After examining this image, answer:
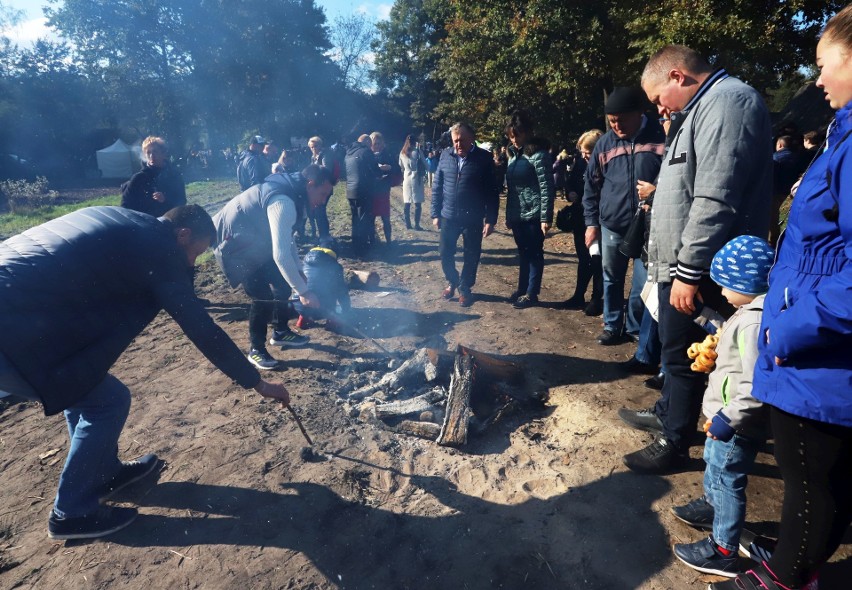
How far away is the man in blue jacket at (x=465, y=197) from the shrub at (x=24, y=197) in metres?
15.8

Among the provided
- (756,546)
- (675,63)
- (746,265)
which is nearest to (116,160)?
(675,63)

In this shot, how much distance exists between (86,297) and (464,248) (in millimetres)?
4023

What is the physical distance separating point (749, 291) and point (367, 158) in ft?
22.0

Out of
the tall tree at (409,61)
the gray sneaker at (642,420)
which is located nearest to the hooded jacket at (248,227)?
the gray sneaker at (642,420)

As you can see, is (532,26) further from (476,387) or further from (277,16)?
(277,16)

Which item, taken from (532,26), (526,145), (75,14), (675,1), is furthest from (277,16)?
(526,145)

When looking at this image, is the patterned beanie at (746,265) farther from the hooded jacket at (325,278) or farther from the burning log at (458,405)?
the hooded jacket at (325,278)

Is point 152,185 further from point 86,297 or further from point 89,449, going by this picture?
point 89,449

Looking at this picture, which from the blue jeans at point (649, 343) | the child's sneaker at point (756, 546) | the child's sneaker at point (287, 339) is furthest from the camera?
the child's sneaker at point (287, 339)

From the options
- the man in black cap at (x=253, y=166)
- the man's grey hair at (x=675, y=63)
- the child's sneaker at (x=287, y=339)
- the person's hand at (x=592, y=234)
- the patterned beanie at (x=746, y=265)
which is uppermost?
the man's grey hair at (x=675, y=63)

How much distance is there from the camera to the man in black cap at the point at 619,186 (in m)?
3.80

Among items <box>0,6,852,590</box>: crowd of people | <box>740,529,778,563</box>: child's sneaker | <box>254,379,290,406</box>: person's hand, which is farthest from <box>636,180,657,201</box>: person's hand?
<box>254,379,290,406</box>: person's hand

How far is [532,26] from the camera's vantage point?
941 cm

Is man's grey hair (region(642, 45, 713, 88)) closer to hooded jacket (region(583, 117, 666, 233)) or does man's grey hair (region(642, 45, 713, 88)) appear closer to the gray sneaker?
hooded jacket (region(583, 117, 666, 233))
